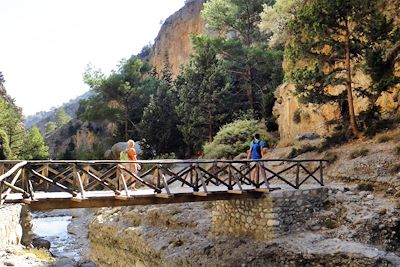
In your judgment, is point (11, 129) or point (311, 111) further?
point (11, 129)

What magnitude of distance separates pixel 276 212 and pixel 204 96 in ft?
58.3

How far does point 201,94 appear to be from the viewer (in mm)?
30359

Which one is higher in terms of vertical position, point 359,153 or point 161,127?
point 161,127

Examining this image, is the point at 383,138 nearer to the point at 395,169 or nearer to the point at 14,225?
the point at 395,169

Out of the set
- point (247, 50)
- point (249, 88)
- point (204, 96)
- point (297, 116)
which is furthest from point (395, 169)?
point (247, 50)

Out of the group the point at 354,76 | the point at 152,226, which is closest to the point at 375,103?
the point at 354,76

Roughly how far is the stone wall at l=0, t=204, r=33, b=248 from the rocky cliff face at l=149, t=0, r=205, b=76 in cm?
4760

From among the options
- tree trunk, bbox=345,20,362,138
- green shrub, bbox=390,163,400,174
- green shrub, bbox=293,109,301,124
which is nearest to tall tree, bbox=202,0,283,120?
green shrub, bbox=293,109,301,124

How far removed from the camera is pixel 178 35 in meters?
58.9

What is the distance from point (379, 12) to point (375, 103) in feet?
13.4

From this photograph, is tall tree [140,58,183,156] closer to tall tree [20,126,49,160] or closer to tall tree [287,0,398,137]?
tall tree [20,126,49,160]

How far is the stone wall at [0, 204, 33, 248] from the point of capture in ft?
24.0

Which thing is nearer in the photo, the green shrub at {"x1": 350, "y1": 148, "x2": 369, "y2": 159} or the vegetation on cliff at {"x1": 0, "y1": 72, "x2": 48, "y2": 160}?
the green shrub at {"x1": 350, "y1": 148, "x2": 369, "y2": 159}

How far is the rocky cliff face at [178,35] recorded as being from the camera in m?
56.2
